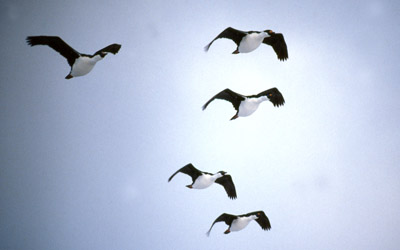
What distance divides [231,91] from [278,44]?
3248 millimetres

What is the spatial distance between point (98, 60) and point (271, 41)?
7.92m

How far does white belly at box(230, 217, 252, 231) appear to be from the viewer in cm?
2223

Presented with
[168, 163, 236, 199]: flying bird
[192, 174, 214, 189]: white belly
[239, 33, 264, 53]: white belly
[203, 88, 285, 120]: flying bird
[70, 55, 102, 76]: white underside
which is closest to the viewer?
[70, 55, 102, 76]: white underside

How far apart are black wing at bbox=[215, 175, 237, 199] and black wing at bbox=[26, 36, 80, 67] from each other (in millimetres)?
9412

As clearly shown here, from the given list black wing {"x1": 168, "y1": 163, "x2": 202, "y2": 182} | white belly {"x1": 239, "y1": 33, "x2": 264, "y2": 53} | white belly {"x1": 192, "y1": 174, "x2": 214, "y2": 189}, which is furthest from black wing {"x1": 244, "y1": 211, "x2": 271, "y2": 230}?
white belly {"x1": 239, "y1": 33, "x2": 264, "y2": 53}

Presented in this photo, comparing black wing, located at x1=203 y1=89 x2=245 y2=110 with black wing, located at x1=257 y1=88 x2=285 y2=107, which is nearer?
black wing, located at x1=203 y1=89 x2=245 y2=110

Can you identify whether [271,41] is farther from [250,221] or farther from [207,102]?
[250,221]

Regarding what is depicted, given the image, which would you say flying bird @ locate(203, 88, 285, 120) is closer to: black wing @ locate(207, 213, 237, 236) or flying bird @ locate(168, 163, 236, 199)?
flying bird @ locate(168, 163, 236, 199)

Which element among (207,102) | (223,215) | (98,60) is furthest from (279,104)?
(98,60)

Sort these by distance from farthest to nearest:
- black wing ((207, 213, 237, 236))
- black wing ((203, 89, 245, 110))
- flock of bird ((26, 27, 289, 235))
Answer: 1. black wing ((207, 213, 237, 236))
2. black wing ((203, 89, 245, 110))
3. flock of bird ((26, 27, 289, 235))

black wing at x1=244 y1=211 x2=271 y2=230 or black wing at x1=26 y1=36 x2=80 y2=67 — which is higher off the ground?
black wing at x1=26 y1=36 x2=80 y2=67

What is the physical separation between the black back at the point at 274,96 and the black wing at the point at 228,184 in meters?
4.63

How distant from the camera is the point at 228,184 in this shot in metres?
23.1

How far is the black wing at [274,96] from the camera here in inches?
801
